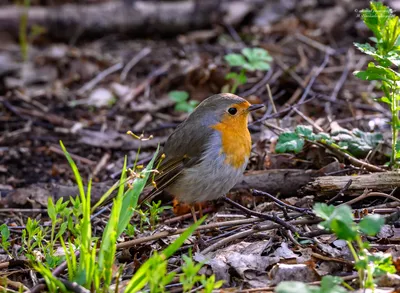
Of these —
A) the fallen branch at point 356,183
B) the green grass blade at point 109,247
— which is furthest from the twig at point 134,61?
→ the green grass blade at point 109,247

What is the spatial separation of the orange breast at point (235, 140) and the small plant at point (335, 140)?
229 millimetres

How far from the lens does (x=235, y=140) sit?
4363 mm

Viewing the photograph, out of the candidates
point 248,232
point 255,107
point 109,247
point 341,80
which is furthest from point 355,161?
point 341,80

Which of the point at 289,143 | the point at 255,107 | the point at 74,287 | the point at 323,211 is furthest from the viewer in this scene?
the point at 255,107

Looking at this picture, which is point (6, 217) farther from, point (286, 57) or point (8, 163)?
point (286, 57)

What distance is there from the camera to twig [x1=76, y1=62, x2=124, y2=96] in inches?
289

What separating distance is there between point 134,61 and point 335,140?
13.0ft

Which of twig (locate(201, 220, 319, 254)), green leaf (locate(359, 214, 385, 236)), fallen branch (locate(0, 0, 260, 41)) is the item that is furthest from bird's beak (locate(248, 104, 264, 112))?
fallen branch (locate(0, 0, 260, 41))

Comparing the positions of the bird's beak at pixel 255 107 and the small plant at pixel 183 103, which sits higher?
the bird's beak at pixel 255 107

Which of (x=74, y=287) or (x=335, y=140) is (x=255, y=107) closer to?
(x=335, y=140)

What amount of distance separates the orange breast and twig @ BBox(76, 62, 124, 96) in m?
3.23

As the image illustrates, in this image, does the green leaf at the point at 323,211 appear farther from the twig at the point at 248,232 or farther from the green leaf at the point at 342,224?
the twig at the point at 248,232

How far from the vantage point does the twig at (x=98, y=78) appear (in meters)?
7.34

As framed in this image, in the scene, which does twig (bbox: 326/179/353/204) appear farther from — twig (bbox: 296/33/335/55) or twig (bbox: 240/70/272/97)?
twig (bbox: 296/33/335/55)
